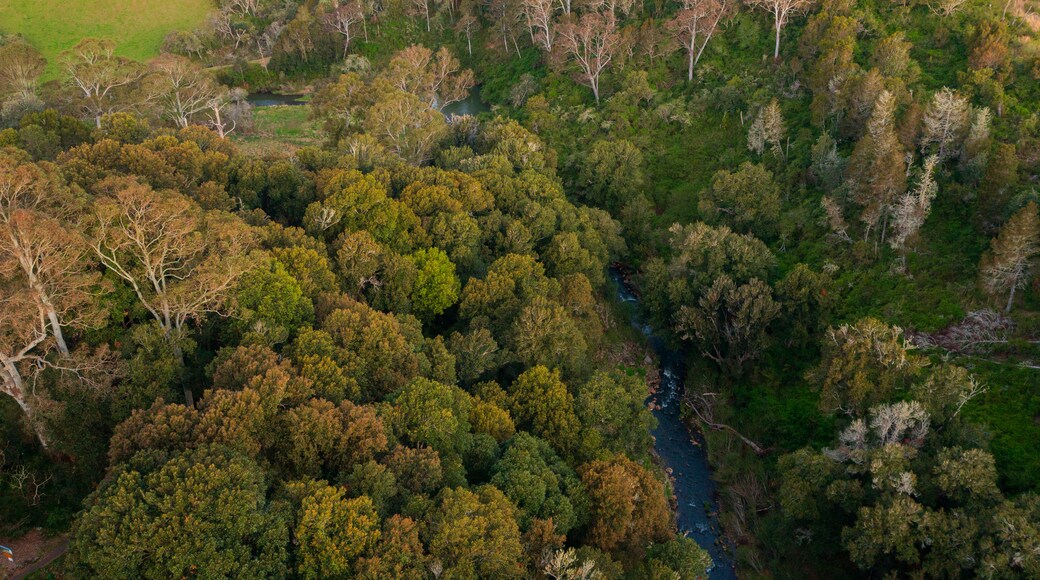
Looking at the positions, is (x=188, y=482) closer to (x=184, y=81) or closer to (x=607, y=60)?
(x=184, y=81)

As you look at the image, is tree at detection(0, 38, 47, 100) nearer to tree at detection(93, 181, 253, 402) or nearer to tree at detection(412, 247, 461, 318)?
tree at detection(93, 181, 253, 402)

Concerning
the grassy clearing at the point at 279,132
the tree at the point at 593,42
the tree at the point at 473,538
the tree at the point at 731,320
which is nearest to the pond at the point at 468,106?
the tree at the point at 593,42

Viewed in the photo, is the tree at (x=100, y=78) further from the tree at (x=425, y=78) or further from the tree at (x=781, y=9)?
the tree at (x=781, y=9)

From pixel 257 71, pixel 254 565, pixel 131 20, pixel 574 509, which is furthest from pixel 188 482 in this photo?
pixel 131 20

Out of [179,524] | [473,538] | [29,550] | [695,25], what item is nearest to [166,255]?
[29,550]

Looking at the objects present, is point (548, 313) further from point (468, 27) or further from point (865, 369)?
point (468, 27)
